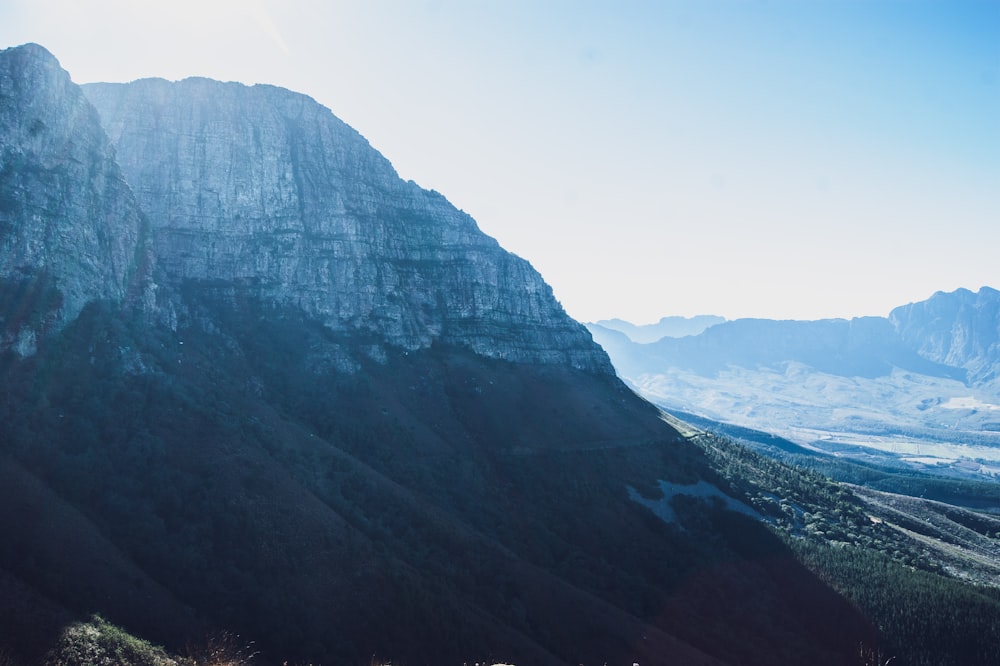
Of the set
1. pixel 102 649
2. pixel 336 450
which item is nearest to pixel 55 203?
pixel 336 450

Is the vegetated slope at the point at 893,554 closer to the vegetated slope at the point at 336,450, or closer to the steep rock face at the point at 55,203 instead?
the vegetated slope at the point at 336,450

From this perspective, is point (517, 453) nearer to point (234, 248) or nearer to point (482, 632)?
point (482, 632)

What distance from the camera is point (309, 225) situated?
157 meters

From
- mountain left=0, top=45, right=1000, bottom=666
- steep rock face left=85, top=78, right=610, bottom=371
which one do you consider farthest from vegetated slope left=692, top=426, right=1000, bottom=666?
steep rock face left=85, top=78, right=610, bottom=371

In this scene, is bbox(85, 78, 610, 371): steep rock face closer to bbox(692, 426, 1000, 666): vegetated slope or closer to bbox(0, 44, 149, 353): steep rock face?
bbox(0, 44, 149, 353): steep rock face

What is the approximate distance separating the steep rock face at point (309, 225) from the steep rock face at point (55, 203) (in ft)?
74.4

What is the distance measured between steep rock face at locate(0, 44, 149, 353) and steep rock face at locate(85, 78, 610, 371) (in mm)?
22669

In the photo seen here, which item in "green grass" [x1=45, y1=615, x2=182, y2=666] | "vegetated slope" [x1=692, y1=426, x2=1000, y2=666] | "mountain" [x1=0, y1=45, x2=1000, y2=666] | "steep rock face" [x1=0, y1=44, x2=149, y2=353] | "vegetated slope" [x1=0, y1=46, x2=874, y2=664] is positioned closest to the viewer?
"green grass" [x1=45, y1=615, x2=182, y2=666]

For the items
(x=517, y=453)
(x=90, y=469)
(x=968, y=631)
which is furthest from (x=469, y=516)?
(x=968, y=631)

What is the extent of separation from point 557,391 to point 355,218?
74.7 metres

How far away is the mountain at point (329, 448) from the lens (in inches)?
2495

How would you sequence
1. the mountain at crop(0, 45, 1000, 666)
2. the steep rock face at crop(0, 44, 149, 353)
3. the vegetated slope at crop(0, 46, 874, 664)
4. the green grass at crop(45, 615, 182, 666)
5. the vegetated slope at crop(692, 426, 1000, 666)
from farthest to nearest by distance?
1. the vegetated slope at crop(692, 426, 1000, 666)
2. the steep rock face at crop(0, 44, 149, 353)
3. the mountain at crop(0, 45, 1000, 666)
4. the vegetated slope at crop(0, 46, 874, 664)
5. the green grass at crop(45, 615, 182, 666)

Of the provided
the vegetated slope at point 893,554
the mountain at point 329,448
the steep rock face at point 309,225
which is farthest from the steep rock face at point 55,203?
the vegetated slope at point 893,554

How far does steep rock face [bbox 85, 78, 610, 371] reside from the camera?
5605 inches
